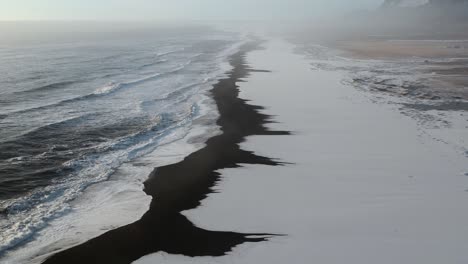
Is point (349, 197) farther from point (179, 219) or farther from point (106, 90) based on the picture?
point (106, 90)

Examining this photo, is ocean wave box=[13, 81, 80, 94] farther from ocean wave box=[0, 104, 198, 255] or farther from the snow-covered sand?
the snow-covered sand

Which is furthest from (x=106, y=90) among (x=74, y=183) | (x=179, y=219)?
(x=179, y=219)

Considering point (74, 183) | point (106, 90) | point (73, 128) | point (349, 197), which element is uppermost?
point (106, 90)

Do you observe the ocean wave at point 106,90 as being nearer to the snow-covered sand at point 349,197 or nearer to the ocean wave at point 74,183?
the ocean wave at point 74,183

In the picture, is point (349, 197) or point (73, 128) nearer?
point (349, 197)

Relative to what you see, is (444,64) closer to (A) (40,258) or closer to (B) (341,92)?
(B) (341,92)

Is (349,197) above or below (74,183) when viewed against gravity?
above

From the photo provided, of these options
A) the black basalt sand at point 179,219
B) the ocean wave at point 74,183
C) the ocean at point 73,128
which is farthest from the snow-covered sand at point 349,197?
the ocean at point 73,128

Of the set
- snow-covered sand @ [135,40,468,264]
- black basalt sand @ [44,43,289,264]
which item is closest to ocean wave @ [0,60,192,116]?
black basalt sand @ [44,43,289,264]
